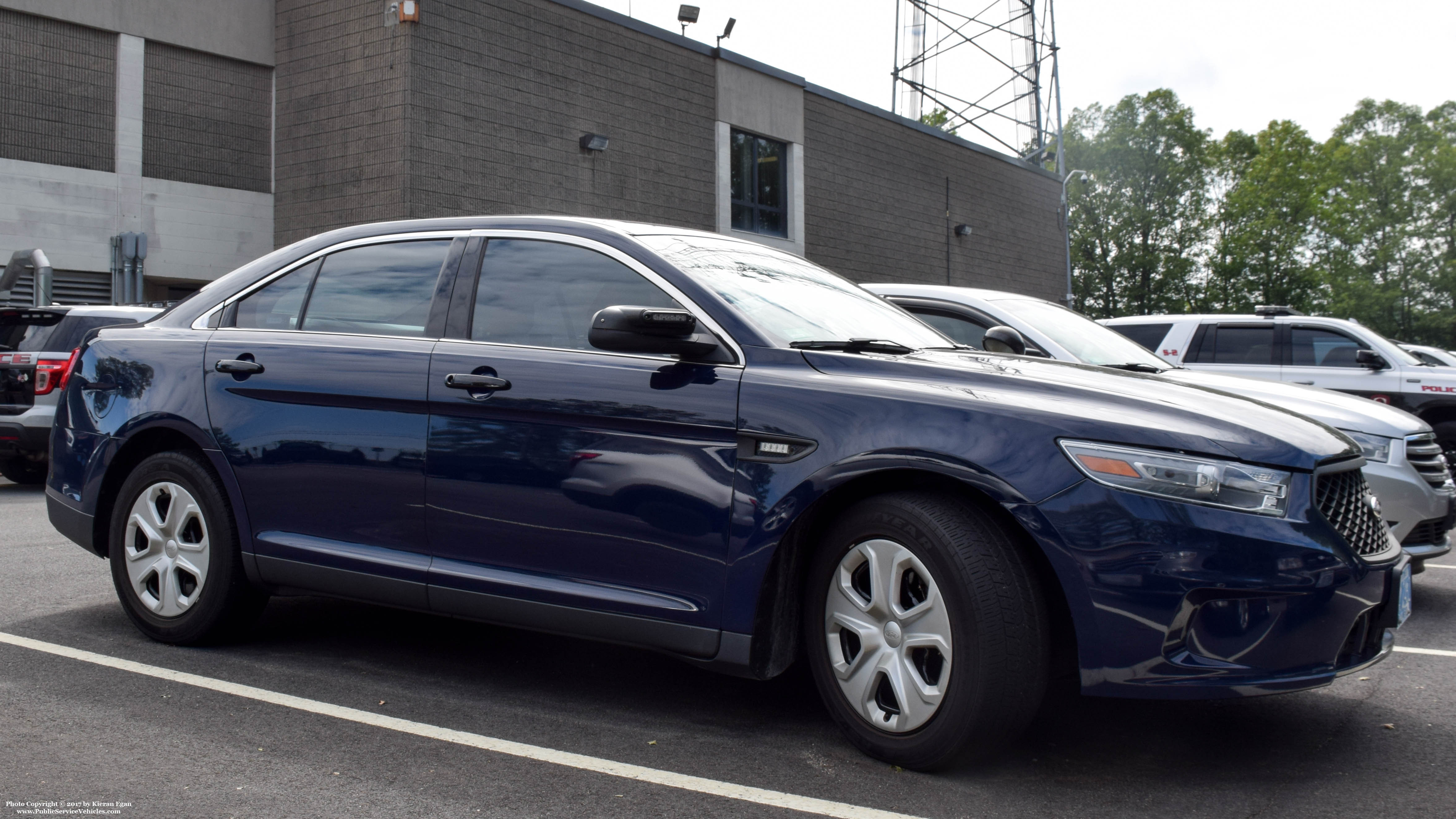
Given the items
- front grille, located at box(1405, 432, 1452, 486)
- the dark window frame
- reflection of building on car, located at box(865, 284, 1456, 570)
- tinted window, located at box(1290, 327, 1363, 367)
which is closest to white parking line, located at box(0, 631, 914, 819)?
reflection of building on car, located at box(865, 284, 1456, 570)

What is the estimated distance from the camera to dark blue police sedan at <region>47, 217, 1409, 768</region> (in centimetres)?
311

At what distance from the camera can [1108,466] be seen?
3.13m

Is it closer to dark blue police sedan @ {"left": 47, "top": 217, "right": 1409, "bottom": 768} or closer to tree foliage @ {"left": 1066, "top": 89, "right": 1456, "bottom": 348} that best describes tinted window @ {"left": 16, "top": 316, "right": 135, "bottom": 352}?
dark blue police sedan @ {"left": 47, "top": 217, "right": 1409, "bottom": 768}

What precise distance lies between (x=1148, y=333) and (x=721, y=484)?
821 centimetres

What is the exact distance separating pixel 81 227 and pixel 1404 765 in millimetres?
20032

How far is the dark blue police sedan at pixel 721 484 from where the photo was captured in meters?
3.11

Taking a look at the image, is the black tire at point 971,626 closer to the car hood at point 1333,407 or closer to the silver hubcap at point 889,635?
the silver hubcap at point 889,635

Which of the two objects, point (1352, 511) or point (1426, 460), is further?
point (1426, 460)

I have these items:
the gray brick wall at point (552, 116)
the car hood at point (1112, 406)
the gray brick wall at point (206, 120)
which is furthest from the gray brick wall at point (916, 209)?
the car hood at point (1112, 406)

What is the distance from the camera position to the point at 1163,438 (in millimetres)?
Answer: 3139

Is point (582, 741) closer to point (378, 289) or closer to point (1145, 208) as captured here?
point (378, 289)

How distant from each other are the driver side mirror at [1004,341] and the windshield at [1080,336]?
0.82m

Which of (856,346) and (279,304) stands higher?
(279,304)

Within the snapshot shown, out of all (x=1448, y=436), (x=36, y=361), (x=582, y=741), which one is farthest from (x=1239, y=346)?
(x=36, y=361)
